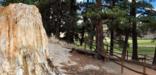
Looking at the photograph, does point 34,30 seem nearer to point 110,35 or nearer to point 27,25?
point 27,25

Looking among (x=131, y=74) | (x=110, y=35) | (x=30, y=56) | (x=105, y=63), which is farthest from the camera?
(x=110, y=35)

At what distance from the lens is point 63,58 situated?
15.5 m

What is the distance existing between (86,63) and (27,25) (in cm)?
1131

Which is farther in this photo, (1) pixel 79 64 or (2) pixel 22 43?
(1) pixel 79 64

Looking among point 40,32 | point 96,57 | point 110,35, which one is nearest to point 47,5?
point 110,35

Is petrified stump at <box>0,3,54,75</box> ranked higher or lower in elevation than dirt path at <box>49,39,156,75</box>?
higher

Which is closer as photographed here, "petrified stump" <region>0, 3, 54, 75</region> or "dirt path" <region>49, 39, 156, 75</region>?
Result: "petrified stump" <region>0, 3, 54, 75</region>

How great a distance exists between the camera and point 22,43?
4.59m

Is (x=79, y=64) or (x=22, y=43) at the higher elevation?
(x=22, y=43)

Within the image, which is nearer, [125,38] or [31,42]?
[31,42]

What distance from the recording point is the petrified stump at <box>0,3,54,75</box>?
4527 mm

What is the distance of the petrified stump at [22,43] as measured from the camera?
14.9 ft

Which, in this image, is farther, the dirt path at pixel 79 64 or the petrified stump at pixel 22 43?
the dirt path at pixel 79 64

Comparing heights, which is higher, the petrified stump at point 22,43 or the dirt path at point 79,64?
the petrified stump at point 22,43
